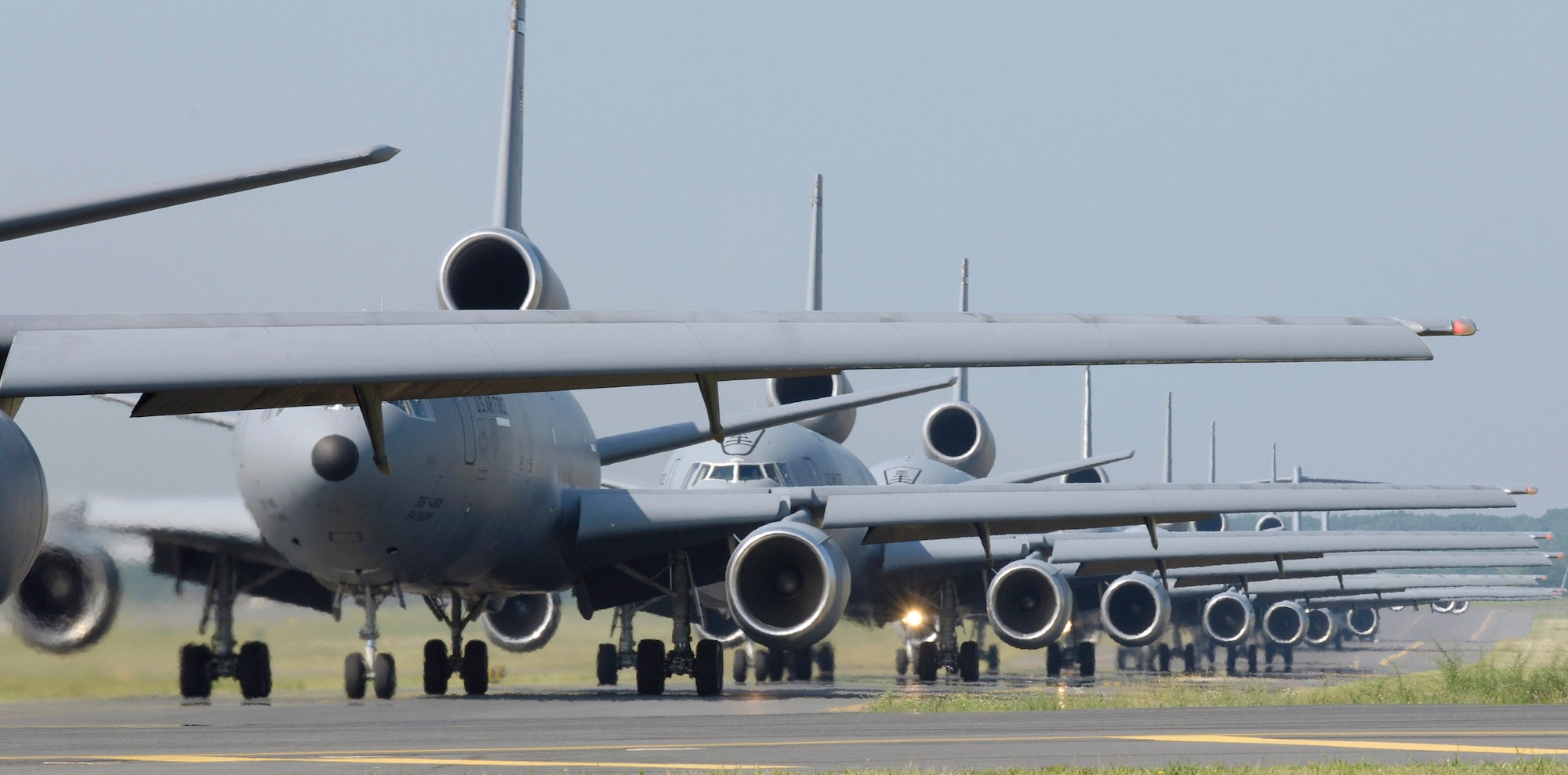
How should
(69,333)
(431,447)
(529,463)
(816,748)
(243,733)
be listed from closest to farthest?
(69,333)
(816,748)
(243,733)
(431,447)
(529,463)

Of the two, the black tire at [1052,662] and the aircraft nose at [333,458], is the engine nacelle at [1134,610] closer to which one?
the black tire at [1052,662]

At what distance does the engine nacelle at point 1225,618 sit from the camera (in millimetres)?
46781

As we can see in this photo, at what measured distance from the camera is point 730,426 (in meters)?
20.8

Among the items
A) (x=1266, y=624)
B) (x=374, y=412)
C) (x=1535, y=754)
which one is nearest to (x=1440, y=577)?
(x=1266, y=624)

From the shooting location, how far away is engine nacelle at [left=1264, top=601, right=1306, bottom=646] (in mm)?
54875

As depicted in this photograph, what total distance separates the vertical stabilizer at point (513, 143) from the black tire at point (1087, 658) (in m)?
19.0

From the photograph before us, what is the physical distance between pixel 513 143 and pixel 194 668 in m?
7.76

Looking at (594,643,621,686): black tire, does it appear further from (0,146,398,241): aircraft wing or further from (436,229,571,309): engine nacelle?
(0,146,398,241): aircraft wing

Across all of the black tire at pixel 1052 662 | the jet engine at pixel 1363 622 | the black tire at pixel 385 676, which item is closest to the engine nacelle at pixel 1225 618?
the black tire at pixel 1052 662

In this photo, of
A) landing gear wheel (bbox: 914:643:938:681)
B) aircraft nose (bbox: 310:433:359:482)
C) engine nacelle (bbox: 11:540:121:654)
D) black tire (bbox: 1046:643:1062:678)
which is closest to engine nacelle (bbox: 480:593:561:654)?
landing gear wheel (bbox: 914:643:938:681)

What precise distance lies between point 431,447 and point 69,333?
11101 mm

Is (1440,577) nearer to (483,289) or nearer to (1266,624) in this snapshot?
(1266,624)

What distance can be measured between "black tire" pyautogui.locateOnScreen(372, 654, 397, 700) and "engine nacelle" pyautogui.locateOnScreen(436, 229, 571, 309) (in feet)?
11.6

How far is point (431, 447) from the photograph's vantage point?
54.2 feet
